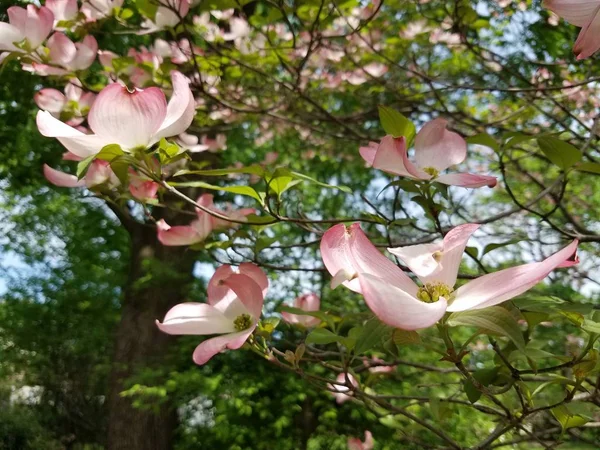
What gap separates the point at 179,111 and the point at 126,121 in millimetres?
40

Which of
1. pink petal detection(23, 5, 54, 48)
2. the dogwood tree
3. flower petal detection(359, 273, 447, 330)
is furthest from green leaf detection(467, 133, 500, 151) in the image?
pink petal detection(23, 5, 54, 48)

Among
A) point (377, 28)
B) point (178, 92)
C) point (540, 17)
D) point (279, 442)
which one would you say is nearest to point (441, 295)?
point (178, 92)

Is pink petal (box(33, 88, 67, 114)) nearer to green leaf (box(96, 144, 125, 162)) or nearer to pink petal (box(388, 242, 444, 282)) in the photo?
green leaf (box(96, 144, 125, 162))

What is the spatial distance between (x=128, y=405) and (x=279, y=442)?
0.75 m

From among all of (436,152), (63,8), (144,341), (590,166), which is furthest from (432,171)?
(144,341)

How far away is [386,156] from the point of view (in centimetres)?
44

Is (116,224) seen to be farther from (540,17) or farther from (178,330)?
(178,330)

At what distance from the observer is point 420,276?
338 mm

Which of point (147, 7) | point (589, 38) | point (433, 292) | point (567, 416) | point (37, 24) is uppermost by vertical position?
point (147, 7)

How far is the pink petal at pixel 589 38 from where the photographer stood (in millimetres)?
289

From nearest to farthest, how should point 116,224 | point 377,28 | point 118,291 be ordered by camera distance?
1. point 377,28
2. point 116,224
3. point 118,291

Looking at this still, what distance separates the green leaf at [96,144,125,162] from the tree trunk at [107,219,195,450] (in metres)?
1.93

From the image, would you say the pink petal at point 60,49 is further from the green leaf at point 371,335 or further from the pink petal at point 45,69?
the green leaf at point 371,335

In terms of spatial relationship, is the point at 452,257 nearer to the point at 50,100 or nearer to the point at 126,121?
the point at 126,121
